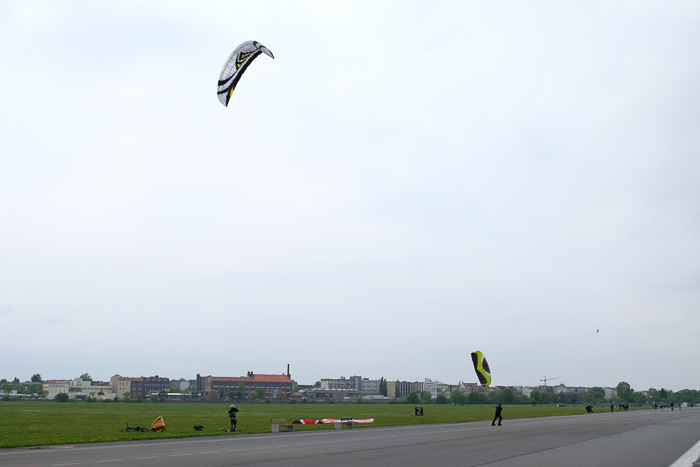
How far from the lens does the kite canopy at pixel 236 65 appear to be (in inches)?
1227

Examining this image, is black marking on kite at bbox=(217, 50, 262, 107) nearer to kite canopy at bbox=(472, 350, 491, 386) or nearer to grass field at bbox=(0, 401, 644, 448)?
grass field at bbox=(0, 401, 644, 448)

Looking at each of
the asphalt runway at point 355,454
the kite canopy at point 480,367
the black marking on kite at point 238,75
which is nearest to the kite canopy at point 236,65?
the black marking on kite at point 238,75

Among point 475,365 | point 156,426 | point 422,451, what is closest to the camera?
point 422,451

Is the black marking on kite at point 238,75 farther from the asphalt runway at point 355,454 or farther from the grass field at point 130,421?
the grass field at point 130,421

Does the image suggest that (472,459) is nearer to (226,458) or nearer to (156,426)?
(226,458)

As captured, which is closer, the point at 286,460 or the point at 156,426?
the point at 286,460

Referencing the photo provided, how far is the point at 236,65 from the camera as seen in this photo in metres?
32.1

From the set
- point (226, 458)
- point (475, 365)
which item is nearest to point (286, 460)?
point (226, 458)

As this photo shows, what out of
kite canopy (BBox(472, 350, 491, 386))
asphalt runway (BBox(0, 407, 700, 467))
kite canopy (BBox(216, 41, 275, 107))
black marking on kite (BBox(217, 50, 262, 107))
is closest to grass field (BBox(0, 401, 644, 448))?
asphalt runway (BBox(0, 407, 700, 467))

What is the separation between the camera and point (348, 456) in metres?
20.2

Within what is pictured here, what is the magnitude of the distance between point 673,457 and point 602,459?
9.89 ft

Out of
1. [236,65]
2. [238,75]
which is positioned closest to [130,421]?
[238,75]

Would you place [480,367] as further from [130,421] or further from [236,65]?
[236,65]

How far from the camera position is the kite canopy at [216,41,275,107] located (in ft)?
102
